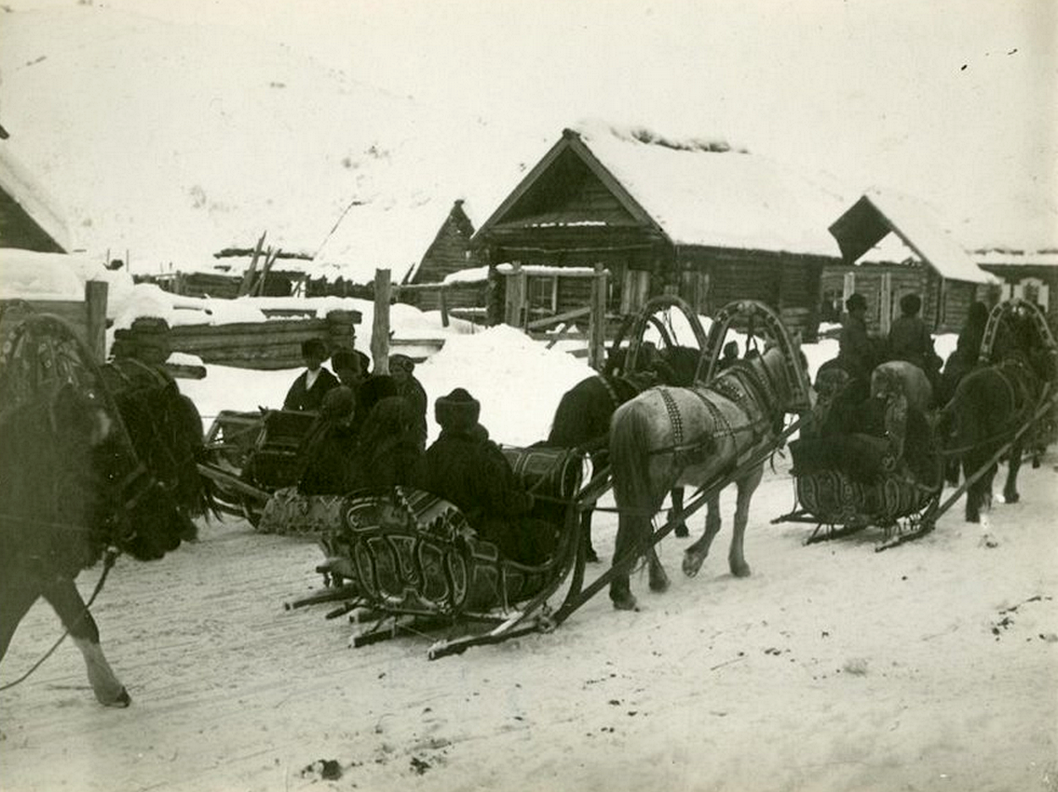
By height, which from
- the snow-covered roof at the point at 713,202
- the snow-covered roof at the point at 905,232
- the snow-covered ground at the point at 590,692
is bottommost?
the snow-covered ground at the point at 590,692

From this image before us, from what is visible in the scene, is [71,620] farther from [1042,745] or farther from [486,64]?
[1042,745]

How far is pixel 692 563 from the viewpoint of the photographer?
26.9 feet

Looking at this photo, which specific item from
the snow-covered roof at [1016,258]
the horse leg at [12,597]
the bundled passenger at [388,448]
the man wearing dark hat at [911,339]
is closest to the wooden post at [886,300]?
the snow-covered roof at [1016,258]

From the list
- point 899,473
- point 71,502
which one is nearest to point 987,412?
point 899,473

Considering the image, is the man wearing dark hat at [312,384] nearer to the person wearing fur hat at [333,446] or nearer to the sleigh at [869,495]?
the person wearing fur hat at [333,446]

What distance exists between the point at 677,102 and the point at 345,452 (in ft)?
11.6

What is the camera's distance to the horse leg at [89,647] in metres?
5.04

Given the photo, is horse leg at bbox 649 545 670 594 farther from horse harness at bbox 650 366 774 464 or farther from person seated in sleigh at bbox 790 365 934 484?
person seated in sleigh at bbox 790 365 934 484

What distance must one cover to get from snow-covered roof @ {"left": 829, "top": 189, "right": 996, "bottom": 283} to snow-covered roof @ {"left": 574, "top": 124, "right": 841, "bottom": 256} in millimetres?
654

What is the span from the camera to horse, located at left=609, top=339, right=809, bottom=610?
287 inches

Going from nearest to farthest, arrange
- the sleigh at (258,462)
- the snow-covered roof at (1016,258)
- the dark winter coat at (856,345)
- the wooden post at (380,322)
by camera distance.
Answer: the snow-covered roof at (1016,258) < the sleigh at (258,462) < the dark winter coat at (856,345) < the wooden post at (380,322)

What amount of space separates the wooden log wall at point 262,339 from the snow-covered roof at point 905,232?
516 cm

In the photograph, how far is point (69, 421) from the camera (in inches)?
190

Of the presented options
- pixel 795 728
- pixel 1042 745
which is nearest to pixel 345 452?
pixel 795 728
